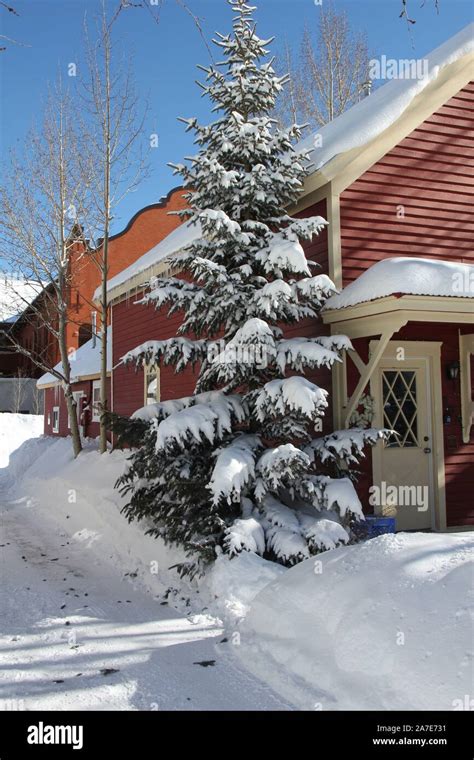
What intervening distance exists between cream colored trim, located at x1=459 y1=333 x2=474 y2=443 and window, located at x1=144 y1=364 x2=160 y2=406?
21.7 ft

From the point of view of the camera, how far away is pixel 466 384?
865cm

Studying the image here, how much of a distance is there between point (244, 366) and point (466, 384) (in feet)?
11.7

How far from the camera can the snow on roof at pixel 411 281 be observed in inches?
263

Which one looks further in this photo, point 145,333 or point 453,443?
point 145,333

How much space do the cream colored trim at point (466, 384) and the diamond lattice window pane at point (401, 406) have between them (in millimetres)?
695

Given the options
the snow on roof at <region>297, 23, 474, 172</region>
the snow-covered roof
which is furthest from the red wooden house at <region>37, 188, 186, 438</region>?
the snow on roof at <region>297, 23, 474, 172</region>

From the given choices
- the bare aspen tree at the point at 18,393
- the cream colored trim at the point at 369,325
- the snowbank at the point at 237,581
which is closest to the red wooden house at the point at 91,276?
the bare aspen tree at the point at 18,393

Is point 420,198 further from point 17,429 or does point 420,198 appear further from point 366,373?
point 17,429

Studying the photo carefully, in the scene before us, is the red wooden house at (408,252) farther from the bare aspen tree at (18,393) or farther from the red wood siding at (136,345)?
the bare aspen tree at (18,393)

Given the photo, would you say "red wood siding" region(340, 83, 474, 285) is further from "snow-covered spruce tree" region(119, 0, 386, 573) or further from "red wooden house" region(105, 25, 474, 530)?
"snow-covered spruce tree" region(119, 0, 386, 573)

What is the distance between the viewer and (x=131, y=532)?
8148 millimetres

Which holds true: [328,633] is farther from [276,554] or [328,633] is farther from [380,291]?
[380,291]

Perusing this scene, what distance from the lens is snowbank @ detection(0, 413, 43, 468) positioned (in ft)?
84.4

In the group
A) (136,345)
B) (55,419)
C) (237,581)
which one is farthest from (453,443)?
(55,419)
